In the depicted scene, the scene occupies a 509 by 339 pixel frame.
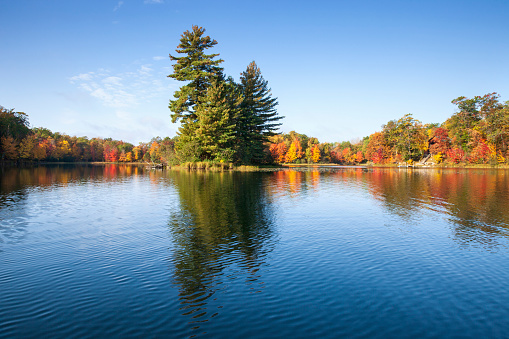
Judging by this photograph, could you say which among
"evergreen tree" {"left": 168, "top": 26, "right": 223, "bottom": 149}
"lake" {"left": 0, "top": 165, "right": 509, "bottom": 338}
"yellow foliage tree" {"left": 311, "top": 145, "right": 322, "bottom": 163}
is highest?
"evergreen tree" {"left": 168, "top": 26, "right": 223, "bottom": 149}

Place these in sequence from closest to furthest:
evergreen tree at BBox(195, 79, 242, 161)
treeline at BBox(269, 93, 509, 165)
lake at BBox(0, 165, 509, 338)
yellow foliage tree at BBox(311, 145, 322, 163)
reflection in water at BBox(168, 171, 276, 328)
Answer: lake at BBox(0, 165, 509, 338) → reflection in water at BBox(168, 171, 276, 328) → evergreen tree at BBox(195, 79, 242, 161) → treeline at BBox(269, 93, 509, 165) → yellow foliage tree at BBox(311, 145, 322, 163)

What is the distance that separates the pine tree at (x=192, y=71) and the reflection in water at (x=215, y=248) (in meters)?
42.1

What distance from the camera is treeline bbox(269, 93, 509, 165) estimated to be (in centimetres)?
7081

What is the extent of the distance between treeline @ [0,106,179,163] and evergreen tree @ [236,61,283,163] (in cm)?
1656

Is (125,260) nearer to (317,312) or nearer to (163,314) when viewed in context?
(163,314)

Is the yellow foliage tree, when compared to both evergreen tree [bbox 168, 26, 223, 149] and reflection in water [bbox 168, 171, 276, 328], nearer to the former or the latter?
evergreen tree [bbox 168, 26, 223, 149]

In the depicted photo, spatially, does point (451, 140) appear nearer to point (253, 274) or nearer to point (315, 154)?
point (315, 154)

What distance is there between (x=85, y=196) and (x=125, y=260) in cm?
1604

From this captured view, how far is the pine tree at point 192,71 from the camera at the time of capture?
5641 centimetres

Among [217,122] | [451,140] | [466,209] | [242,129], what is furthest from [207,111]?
[451,140]

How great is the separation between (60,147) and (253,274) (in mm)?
140763

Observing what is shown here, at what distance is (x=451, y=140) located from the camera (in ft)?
277

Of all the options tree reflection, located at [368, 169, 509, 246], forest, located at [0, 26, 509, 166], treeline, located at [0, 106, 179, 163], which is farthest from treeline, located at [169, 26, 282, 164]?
tree reflection, located at [368, 169, 509, 246]

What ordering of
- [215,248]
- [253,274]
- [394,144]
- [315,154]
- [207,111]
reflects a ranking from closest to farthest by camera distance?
[253,274] → [215,248] → [207,111] → [394,144] → [315,154]
